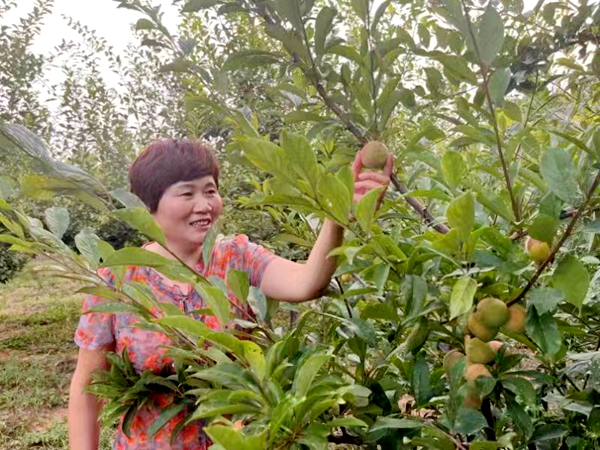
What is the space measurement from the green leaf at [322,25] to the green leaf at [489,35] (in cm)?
20

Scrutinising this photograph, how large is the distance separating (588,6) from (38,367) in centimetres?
461

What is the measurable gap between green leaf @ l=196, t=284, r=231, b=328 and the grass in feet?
8.11

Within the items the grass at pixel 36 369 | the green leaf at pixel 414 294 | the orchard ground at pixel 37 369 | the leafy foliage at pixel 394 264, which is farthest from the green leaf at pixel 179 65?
the grass at pixel 36 369

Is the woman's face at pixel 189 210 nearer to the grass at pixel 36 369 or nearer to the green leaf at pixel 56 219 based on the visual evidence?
the green leaf at pixel 56 219

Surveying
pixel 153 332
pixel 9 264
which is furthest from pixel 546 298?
pixel 9 264

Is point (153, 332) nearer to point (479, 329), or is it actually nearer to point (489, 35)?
point (479, 329)

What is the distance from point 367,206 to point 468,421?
0.28 m

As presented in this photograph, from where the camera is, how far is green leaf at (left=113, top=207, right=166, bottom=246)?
632 millimetres

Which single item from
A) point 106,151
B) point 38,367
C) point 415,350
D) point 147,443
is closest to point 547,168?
point 415,350

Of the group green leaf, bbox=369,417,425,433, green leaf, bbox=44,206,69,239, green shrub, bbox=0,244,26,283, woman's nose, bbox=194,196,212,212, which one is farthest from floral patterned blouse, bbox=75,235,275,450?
green shrub, bbox=0,244,26,283

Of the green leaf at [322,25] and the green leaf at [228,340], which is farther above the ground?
the green leaf at [322,25]

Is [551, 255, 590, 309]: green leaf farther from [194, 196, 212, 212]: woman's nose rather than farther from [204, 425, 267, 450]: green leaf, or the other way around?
[194, 196, 212, 212]: woman's nose

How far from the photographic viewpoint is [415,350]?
778 mm

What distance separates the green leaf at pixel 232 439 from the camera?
496 mm
